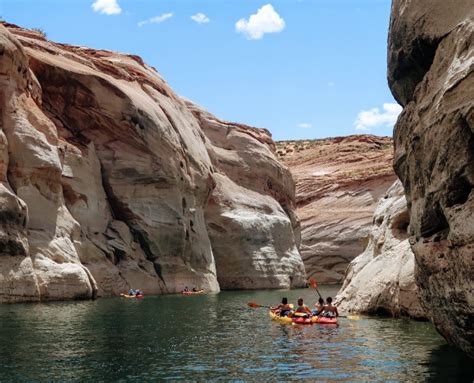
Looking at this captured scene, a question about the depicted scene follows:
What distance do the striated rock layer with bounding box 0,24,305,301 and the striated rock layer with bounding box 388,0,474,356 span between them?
2276 centimetres

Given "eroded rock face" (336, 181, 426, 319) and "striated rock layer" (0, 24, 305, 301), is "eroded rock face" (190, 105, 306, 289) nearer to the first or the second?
"striated rock layer" (0, 24, 305, 301)

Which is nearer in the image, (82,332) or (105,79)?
(82,332)

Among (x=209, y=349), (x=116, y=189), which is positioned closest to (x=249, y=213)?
(x=116, y=189)

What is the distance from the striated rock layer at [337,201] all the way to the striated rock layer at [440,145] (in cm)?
4925

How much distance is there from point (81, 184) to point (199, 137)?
18.5 metres

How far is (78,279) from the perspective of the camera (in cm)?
3691

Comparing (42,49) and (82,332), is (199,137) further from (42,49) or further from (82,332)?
(82,332)

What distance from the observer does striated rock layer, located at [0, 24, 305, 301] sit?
122ft

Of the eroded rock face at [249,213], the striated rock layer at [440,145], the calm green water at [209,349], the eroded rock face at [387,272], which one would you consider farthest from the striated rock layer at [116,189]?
the striated rock layer at [440,145]

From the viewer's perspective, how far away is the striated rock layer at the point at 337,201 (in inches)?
2960

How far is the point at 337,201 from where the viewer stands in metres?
82.4

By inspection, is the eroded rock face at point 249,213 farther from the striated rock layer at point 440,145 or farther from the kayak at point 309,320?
the striated rock layer at point 440,145

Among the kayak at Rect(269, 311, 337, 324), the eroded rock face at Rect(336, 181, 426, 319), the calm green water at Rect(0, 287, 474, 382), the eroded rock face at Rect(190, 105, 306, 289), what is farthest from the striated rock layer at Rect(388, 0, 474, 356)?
the eroded rock face at Rect(190, 105, 306, 289)

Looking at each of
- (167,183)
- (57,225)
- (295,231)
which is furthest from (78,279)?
(295,231)
